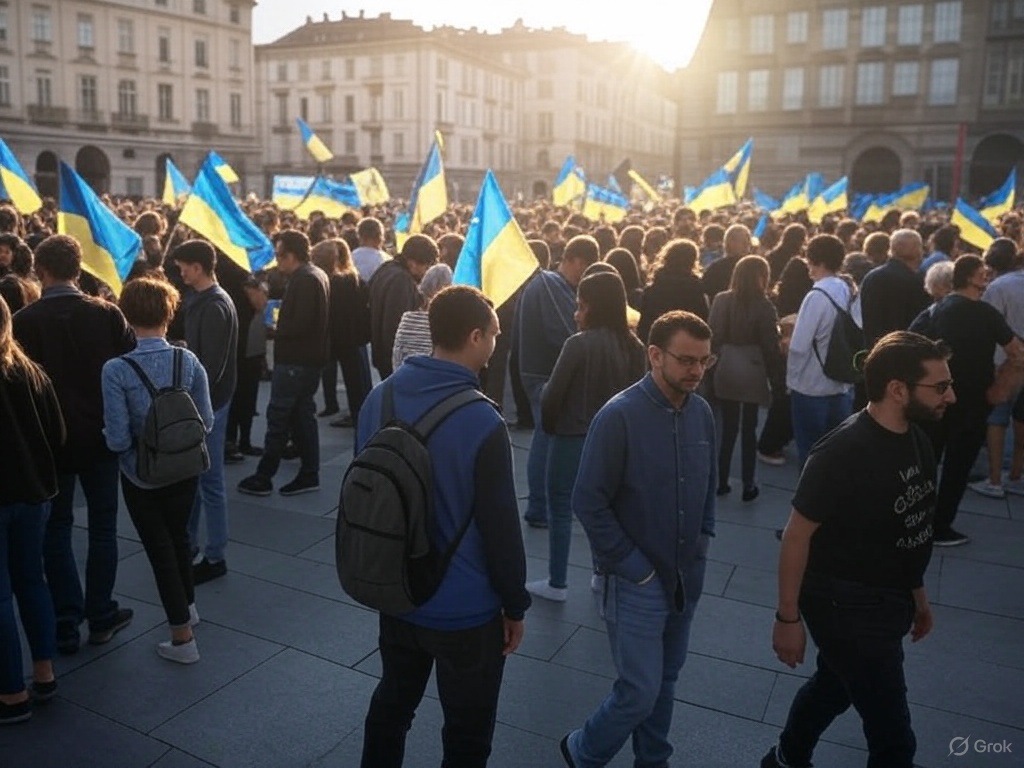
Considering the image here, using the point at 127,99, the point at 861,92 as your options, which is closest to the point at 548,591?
the point at 861,92

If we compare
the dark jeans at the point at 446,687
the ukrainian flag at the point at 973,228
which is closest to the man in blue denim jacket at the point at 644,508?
the dark jeans at the point at 446,687

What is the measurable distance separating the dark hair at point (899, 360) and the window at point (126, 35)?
61.6m

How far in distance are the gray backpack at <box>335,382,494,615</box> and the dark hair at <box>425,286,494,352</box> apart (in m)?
0.17

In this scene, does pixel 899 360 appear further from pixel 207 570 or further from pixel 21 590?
pixel 207 570

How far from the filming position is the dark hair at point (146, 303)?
406 centimetres

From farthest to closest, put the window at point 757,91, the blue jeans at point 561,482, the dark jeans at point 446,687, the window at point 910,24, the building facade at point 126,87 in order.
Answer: the building facade at point 126,87 → the window at point 757,91 → the window at point 910,24 → the blue jeans at point 561,482 → the dark jeans at point 446,687

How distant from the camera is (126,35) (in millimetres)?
55781

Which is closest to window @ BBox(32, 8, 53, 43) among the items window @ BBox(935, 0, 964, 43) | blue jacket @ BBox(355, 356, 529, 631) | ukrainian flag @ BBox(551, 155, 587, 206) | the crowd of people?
ukrainian flag @ BBox(551, 155, 587, 206)

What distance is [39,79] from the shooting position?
170 ft

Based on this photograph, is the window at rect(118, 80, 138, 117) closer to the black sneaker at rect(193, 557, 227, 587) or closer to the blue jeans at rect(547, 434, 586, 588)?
the black sneaker at rect(193, 557, 227, 587)

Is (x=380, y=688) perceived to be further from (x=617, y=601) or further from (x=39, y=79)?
(x=39, y=79)

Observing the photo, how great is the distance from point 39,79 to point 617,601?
58.8 metres

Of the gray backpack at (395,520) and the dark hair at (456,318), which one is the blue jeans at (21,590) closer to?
the gray backpack at (395,520)

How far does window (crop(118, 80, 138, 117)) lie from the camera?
5559 centimetres
